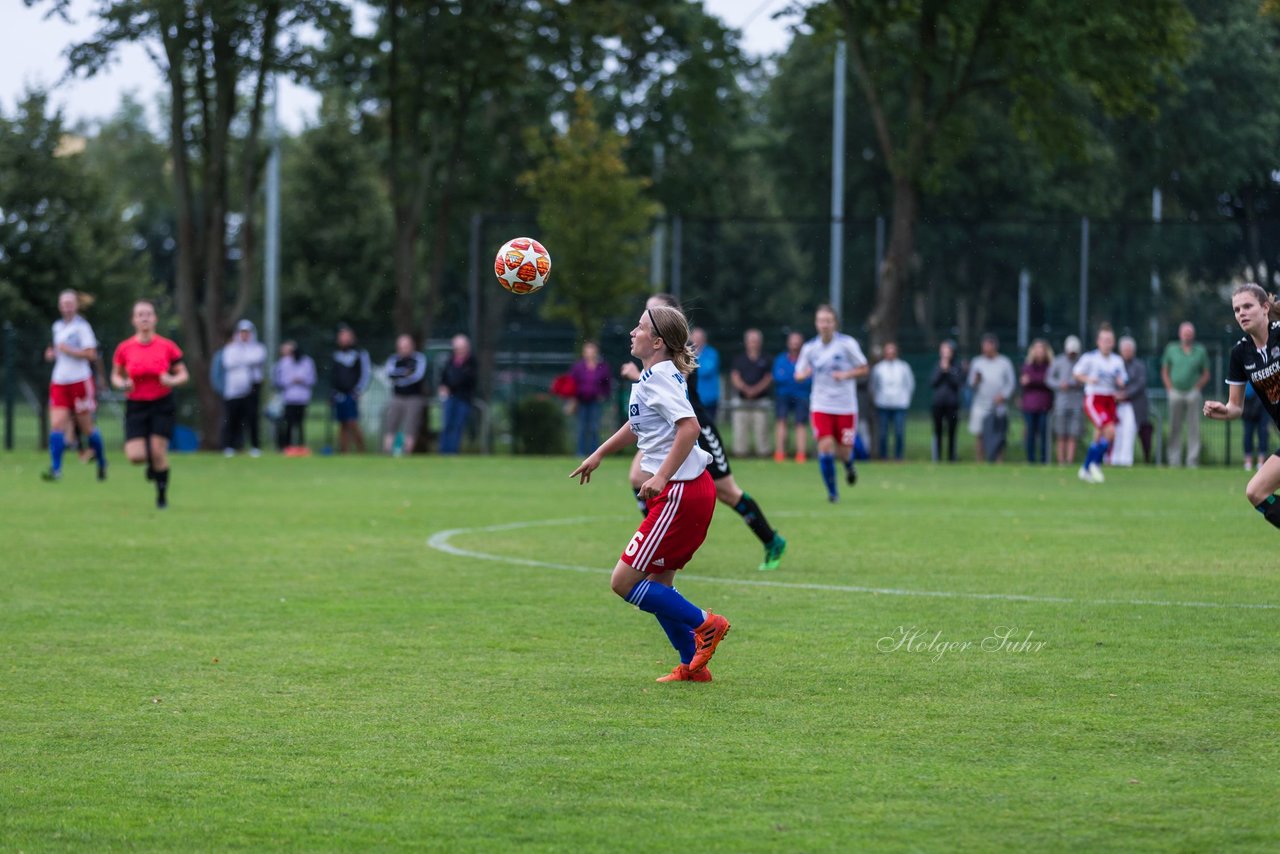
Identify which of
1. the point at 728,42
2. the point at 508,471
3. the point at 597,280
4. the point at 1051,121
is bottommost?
the point at 508,471

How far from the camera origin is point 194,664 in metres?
8.64

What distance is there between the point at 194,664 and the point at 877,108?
80.5 feet

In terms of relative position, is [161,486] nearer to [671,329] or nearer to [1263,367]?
[671,329]

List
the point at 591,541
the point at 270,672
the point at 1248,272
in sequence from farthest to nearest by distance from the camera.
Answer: the point at 1248,272 < the point at 591,541 < the point at 270,672

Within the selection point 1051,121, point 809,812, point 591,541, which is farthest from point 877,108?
point 809,812

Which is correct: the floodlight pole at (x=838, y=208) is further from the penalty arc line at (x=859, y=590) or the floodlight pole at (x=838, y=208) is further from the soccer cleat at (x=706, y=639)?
the soccer cleat at (x=706, y=639)

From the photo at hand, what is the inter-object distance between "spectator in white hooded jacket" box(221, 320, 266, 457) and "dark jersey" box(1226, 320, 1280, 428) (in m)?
21.1

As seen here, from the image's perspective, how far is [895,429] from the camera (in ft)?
96.4

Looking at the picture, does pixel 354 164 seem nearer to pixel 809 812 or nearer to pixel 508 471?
pixel 508 471

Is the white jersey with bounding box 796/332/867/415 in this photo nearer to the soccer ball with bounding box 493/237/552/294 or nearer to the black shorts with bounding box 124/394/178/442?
the black shorts with bounding box 124/394/178/442

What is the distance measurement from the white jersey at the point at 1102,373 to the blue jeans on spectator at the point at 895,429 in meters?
5.21

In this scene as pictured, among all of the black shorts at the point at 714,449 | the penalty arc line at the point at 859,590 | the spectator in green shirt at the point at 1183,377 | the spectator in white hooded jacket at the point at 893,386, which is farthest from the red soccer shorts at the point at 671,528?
the spectator in white hooded jacket at the point at 893,386

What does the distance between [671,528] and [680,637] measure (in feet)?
1.76

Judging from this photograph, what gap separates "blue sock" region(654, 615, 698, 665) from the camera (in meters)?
8.19
